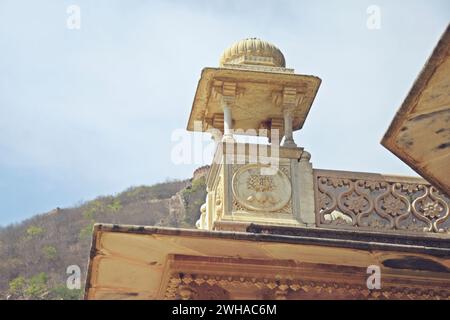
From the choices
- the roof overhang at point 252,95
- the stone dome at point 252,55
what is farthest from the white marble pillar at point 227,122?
the stone dome at point 252,55

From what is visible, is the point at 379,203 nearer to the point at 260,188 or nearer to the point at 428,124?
the point at 260,188

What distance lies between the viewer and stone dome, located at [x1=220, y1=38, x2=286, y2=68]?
12341mm

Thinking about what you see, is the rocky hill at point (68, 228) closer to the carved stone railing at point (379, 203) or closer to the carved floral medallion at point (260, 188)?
the carved floral medallion at point (260, 188)

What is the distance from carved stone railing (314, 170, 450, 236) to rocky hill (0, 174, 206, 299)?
68.6 metres

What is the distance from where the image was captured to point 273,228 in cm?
1063

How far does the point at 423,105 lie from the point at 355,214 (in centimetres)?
497

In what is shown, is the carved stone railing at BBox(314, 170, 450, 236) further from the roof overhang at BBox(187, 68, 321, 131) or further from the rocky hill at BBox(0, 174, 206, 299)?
the rocky hill at BBox(0, 174, 206, 299)

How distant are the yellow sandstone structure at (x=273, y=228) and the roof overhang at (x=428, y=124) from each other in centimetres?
268

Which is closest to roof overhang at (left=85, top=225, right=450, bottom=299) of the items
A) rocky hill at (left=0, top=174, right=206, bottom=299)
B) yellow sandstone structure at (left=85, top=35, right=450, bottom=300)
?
yellow sandstone structure at (left=85, top=35, right=450, bottom=300)

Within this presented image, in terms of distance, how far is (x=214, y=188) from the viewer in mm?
11734

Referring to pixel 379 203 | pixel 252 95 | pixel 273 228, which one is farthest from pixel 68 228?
pixel 273 228

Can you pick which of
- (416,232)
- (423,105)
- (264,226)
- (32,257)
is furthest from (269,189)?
(32,257)

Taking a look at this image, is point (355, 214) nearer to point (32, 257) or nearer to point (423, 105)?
point (423, 105)
